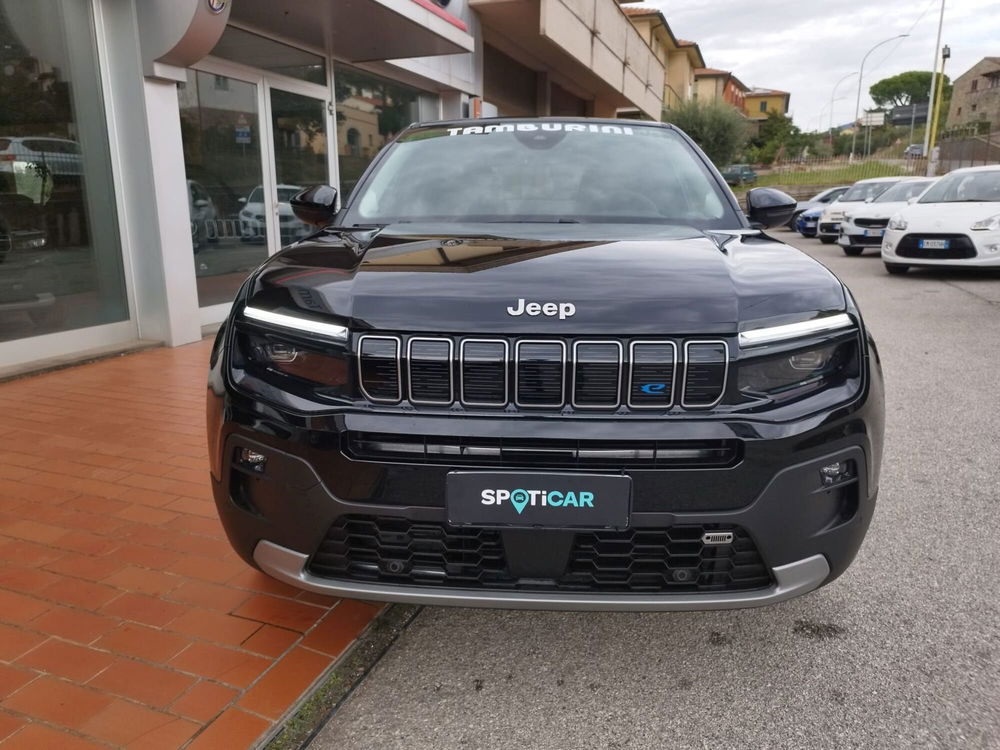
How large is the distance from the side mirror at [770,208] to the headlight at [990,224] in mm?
8910

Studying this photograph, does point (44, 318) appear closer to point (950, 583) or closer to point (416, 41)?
point (416, 41)

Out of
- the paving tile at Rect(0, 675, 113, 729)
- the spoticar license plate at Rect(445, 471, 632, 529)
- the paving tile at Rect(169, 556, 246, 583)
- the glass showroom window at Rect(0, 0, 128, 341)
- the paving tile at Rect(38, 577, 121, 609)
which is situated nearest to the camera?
the spoticar license plate at Rect(445, 471, 632, 529)

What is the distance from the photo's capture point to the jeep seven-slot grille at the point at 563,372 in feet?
6.17

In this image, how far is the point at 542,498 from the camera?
1.84m

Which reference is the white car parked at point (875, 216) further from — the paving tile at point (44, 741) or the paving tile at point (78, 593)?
the paving tile at point (44, 741)

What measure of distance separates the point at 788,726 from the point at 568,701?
0.57 meters

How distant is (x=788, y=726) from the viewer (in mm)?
2033

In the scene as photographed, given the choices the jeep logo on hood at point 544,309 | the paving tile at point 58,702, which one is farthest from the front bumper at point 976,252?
the paving tile at point 58,702

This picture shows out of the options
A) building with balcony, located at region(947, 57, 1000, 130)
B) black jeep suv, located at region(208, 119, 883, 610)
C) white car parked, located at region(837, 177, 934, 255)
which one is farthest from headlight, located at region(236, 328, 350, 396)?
building with balcony, located at region(947, 57, 1000, 130)

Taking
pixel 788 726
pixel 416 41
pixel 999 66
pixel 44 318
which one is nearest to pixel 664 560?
pixel 788 726

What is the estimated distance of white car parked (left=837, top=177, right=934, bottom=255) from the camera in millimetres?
14812

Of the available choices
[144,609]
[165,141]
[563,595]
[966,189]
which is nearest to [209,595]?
[144,609]

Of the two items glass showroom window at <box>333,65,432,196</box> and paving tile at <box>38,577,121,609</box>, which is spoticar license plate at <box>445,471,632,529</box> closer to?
paving tile at <box>38,577,121,609</box>

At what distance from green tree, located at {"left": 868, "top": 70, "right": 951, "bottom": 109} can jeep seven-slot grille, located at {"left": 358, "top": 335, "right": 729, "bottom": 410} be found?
13378cm
